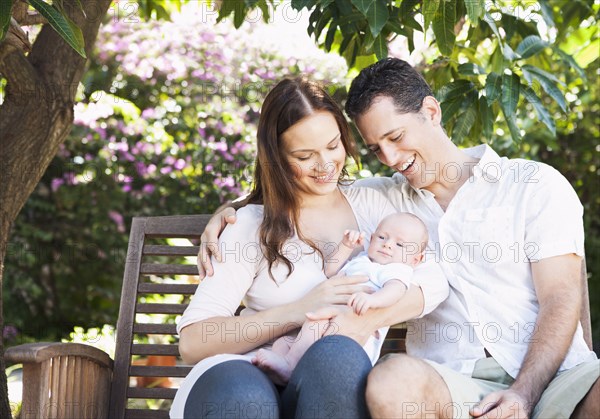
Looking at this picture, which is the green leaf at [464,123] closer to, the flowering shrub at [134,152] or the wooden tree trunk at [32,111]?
the wooden tree trunk at [32,111]

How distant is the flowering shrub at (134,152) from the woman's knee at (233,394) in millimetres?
3129

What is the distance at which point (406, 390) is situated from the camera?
2.10 m

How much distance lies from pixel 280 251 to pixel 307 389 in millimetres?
573

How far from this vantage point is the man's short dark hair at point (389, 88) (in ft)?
8.96

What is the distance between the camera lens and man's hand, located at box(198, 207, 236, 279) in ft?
8.45

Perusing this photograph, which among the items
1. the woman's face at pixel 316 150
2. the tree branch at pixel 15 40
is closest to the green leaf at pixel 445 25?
the woman's face at pixel 316 150

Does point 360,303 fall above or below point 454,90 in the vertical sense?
below

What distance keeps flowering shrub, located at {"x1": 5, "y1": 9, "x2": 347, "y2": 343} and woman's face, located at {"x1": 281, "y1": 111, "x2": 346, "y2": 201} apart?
2660 millimetres

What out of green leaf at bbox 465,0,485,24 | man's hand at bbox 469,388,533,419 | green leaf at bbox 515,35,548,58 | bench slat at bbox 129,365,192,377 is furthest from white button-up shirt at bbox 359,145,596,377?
bench slat at bbox 129,365,192,377

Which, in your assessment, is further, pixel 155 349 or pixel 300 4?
pixel 155 349

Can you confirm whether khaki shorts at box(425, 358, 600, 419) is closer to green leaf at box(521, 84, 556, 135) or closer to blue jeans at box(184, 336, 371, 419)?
blue jeans at box(184, 336, 371, 419)

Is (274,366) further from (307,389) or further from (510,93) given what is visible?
(510,93)

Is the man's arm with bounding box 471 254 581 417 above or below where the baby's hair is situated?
below

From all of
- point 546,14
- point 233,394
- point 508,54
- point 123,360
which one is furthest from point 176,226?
point 546,14
